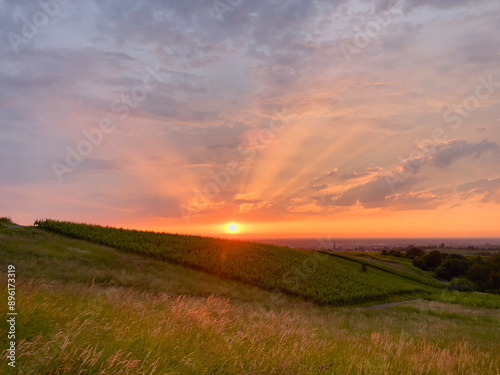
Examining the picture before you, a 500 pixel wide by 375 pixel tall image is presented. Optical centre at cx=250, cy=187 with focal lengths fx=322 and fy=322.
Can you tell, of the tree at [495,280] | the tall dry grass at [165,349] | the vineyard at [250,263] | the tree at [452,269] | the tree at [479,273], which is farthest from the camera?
the tree at [452,269]

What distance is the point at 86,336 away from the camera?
493 centimetres

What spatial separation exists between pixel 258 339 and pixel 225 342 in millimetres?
740

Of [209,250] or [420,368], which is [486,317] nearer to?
[209,250]

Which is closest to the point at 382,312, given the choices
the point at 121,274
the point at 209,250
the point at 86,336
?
the point at 209,250

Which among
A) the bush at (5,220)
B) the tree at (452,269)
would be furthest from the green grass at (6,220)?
the tree at (452,269)

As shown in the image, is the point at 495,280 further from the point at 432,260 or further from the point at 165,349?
the point at 165,349

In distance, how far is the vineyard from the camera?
92.0 ft

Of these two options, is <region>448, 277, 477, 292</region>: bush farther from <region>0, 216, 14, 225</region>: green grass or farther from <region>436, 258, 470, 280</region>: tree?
<region>0, 216, 14, 225</region>: green grass

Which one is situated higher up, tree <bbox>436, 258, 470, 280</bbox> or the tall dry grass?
the tall dry grass

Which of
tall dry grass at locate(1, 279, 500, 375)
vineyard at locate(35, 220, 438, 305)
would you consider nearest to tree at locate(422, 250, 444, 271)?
vineyard at locate(35, 220, 438, 305)

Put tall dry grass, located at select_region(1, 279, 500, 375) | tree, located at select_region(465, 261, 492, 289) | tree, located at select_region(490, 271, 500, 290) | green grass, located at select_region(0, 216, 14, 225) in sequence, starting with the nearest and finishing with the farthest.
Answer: tall dry grass, located at select_region(1, 279, 500, 375) < green grass, located at select_region(0, 216, 14, 225) < tree, located at select_region(490, 271, 500, 290) < tree, located at select_region(465, 261, 492, 289)

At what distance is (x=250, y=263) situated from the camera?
31359 millimetres

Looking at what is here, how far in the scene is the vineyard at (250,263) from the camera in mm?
28047

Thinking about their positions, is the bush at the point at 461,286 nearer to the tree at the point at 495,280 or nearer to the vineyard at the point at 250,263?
the tree at the point at 495,280
